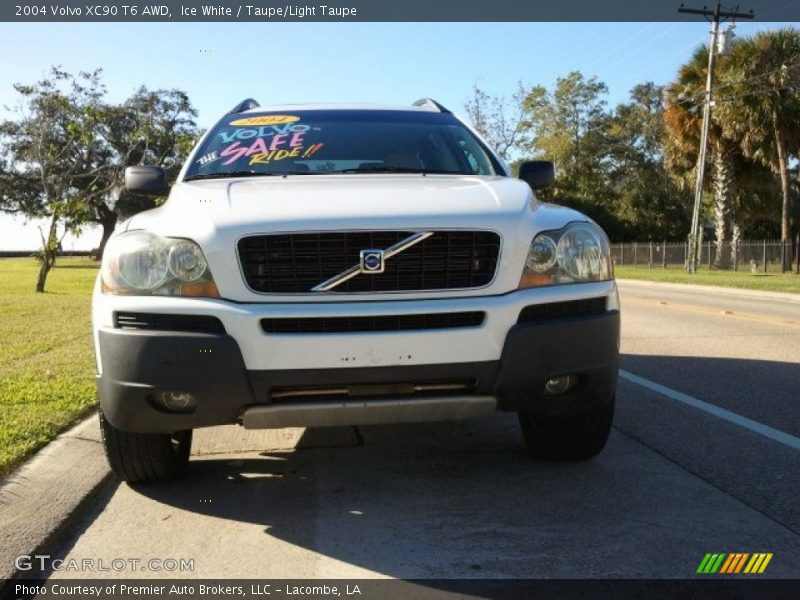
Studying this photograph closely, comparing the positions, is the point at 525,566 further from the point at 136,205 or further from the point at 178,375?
the point at 136,205

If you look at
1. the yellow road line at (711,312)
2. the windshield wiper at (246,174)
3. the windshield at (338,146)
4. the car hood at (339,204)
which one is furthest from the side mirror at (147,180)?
the yellow road line at (711,312)

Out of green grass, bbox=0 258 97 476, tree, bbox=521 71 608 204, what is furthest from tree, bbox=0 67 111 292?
tree, bbox=521 71 608 204

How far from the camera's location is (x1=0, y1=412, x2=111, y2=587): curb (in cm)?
335

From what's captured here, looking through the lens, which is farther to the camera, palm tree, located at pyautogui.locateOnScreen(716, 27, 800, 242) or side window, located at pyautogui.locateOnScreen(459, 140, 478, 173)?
palm tree, located at pyautogui.locateOnScreen(716, 27, 800, 242)

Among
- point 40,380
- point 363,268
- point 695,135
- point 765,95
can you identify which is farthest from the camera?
point 695,135

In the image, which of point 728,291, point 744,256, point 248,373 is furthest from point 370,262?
point 744,256

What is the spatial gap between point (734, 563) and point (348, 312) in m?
1.77

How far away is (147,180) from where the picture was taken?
488 cm

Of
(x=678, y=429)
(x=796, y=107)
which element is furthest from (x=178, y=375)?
(x=796, y=107)

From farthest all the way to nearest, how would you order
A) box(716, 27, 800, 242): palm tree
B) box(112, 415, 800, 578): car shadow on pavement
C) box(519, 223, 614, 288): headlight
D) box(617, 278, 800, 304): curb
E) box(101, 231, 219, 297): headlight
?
box(716, 27, 800, 242): palm tree → box(617, 278, 800, 304): curb → box(519, 223, 614, 288): headlight → box(101, 231, 219, 297): headlight → box(112, 415, 800, 578): car shadow on pavement

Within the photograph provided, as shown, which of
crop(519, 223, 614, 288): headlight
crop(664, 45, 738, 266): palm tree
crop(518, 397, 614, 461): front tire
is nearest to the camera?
crop(519, 223, 614, 288): headlight

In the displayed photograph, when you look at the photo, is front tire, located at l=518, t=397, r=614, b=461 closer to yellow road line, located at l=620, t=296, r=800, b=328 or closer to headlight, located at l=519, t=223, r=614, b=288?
headlight, located at l=519, t=223, r=614, b=288

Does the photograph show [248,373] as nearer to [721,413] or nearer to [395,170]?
[395,170]

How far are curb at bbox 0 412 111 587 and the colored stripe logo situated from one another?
8.51 ft
